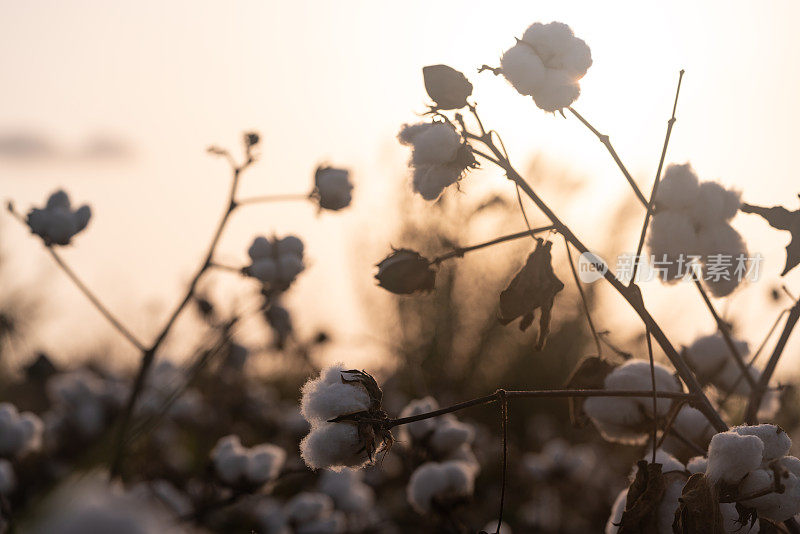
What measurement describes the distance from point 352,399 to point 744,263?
60 cm

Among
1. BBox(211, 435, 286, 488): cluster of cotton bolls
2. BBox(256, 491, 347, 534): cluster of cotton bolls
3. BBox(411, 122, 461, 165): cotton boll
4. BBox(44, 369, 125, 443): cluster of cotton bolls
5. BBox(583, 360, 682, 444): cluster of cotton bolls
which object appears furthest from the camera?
BBox(44, 369, 125, 443): cluster of cotton bolls

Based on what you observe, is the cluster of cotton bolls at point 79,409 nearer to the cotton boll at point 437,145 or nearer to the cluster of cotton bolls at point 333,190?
the cluster of cotton bolls at point 333,190

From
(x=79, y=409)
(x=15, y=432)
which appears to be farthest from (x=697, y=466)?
(x=79, y=409)

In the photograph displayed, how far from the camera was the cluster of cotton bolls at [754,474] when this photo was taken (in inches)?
36.4

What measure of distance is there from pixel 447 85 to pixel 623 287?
0.35 meters

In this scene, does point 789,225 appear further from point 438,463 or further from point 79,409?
point 79,409

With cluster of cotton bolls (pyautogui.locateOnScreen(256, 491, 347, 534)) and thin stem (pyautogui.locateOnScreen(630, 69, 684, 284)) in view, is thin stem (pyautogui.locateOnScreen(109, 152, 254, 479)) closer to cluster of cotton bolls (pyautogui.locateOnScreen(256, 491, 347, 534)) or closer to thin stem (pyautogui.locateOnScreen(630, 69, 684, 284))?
cluster of cotton bolls (pyautogui.locateOnScreen(256, 491, 347, 534))

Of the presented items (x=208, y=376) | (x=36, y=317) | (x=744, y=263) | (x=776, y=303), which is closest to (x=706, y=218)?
(x=744, y=263)

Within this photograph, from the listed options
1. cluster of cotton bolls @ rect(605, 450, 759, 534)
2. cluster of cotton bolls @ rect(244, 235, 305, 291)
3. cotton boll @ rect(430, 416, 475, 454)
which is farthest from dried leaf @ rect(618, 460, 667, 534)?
cluster of cotton bolls @ rect(244, 235, 305, 291)

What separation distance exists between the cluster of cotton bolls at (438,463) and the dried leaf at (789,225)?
2.63ft

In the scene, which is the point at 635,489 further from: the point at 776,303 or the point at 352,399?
the point at 776,303

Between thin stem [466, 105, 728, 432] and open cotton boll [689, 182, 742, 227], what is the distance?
177 mm

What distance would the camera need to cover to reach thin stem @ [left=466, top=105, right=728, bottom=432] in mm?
987

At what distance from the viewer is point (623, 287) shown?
101 cm
